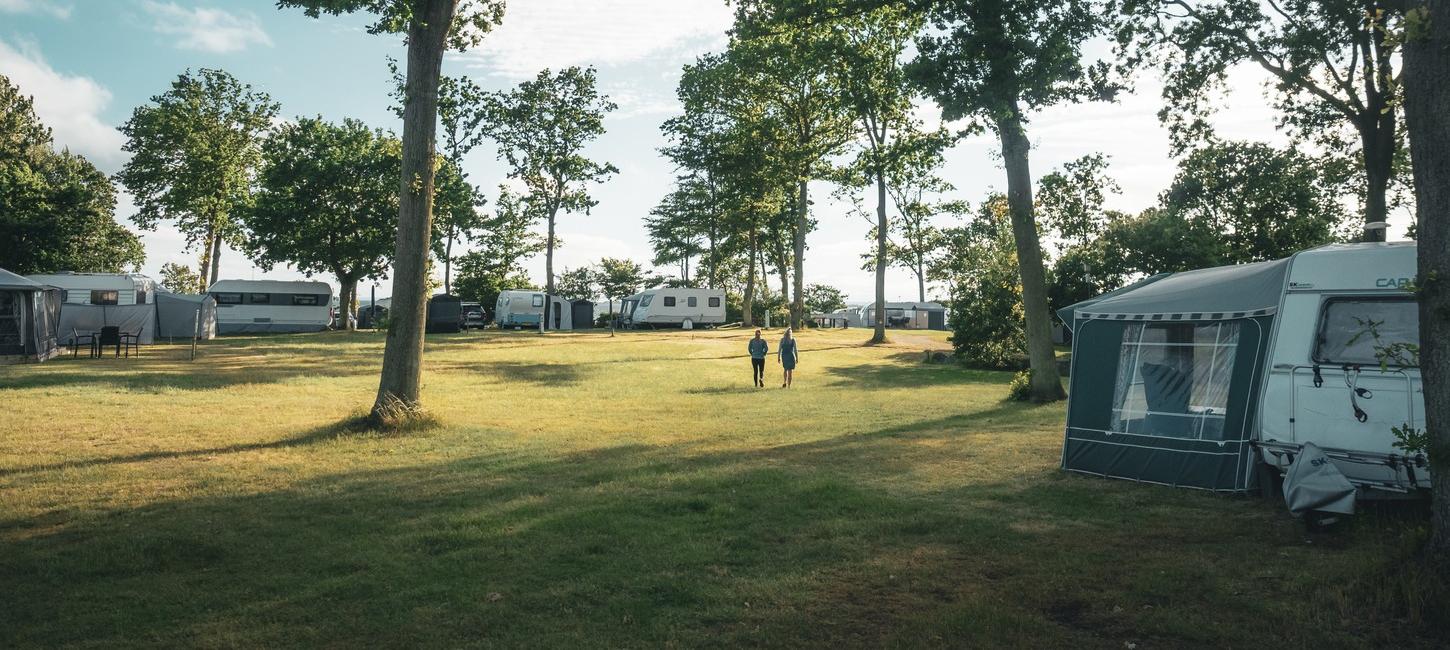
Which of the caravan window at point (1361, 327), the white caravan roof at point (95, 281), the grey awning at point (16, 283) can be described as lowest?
the caravan window at point (1361, 327)

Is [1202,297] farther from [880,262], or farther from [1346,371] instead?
[880,262]

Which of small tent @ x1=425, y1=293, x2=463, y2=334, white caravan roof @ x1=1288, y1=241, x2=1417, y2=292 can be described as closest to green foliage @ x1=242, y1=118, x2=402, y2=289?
small tent @ x1=425, y1=293, x2=463, y2=334

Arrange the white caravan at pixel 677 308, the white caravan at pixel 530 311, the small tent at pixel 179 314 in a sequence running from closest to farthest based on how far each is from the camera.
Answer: the small tent at pixel 179 314, the white caravan at pixel 677 308, the white caravan at pixel 530 311

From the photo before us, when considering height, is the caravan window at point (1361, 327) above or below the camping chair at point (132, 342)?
above

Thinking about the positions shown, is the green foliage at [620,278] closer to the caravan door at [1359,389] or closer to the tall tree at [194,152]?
the tall tree at [194,152]

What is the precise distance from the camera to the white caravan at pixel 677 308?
1892 inches

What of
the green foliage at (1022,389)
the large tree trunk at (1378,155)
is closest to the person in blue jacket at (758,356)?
the green foliage at (1022,389)

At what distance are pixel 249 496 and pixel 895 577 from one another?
6250 mm

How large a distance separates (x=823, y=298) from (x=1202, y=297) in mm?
68473

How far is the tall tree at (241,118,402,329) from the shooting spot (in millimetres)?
40312

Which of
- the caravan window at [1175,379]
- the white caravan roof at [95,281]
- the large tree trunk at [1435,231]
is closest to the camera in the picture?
the large tree trunk at [1435,231]

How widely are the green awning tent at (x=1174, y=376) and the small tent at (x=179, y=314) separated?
35552 millimetres

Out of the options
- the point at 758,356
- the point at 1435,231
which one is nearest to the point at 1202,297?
the point at 1435,231

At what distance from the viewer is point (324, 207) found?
1619 inches
